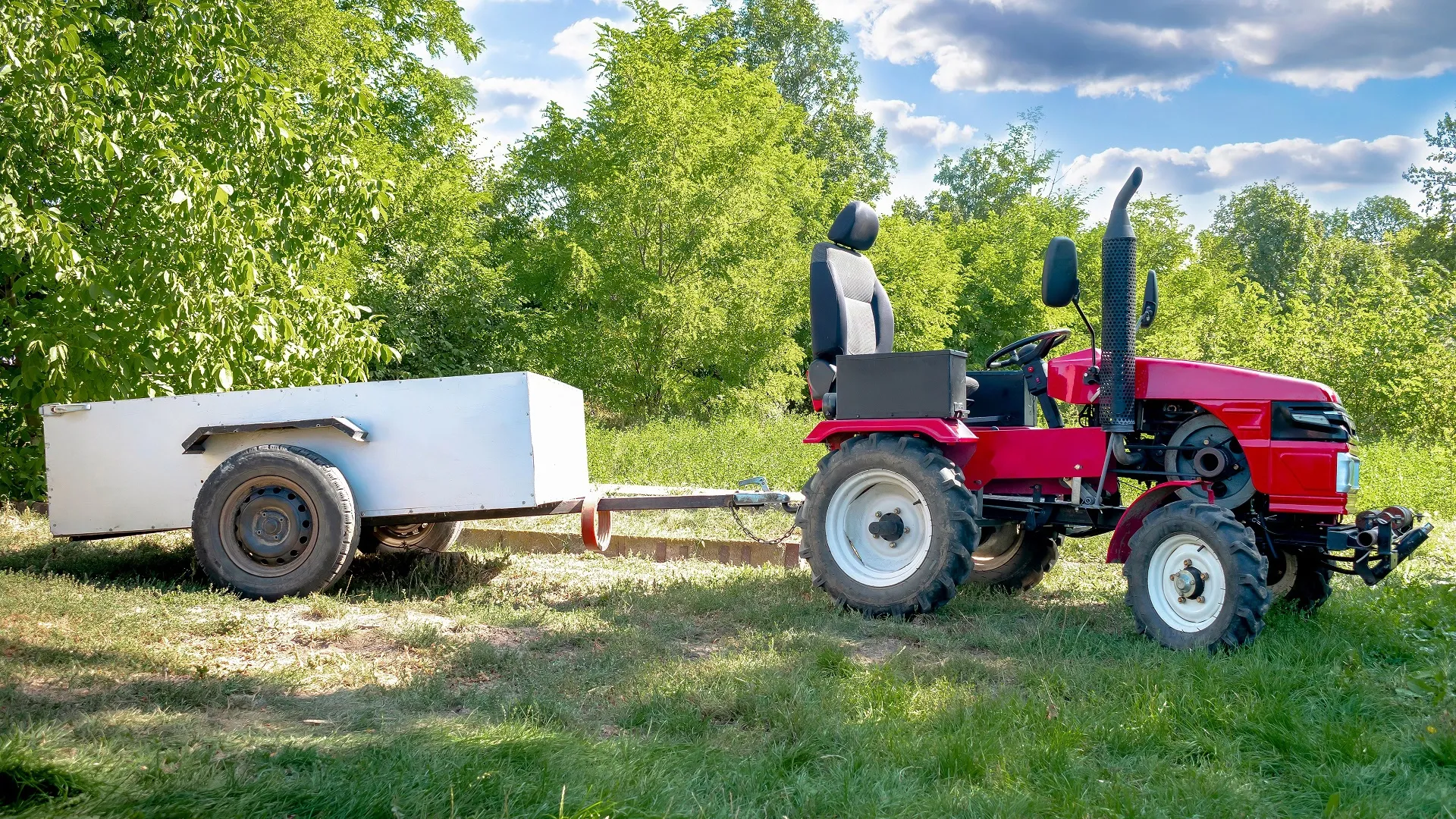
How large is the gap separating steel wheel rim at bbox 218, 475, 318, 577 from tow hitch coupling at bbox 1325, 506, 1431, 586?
4.97 metres

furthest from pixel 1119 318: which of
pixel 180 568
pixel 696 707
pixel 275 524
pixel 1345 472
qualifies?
pixel 180 568

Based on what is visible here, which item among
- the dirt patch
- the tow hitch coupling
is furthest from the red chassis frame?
the dirt patch

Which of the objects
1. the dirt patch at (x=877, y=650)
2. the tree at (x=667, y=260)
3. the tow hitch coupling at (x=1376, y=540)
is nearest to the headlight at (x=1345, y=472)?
the tow hitch coupling at (x=1376, y=540)

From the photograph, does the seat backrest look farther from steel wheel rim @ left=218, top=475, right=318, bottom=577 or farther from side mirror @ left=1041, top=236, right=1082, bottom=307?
steel wheel rim @ left=218, top=475, right=318, bottom=577

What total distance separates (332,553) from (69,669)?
163cm

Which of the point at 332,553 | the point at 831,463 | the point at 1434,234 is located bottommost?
the point at 332,553

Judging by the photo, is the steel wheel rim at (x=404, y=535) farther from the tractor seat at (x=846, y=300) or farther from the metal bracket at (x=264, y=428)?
the tractor seat at (x=846, y=300)

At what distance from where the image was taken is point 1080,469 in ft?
17.9

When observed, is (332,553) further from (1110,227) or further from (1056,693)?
(1110,227)

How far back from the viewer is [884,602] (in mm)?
5539

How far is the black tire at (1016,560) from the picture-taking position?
629cm

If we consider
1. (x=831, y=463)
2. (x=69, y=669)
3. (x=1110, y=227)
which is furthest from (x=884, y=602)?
(x=69, y=669)

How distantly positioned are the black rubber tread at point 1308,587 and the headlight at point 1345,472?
2.15 feet

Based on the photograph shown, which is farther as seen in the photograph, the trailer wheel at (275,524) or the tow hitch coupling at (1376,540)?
the trailer wheel at (275,524)
